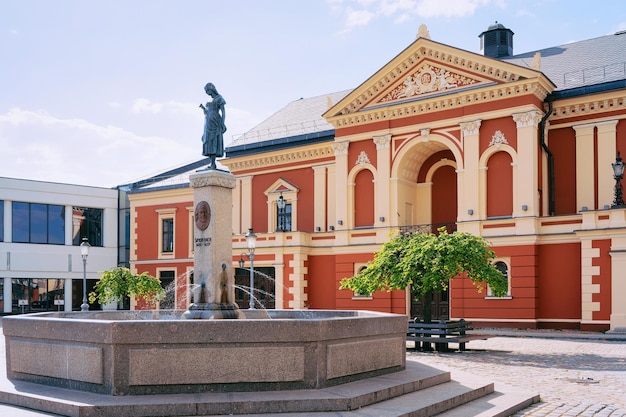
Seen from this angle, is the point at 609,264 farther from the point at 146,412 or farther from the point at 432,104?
the point at 146,412

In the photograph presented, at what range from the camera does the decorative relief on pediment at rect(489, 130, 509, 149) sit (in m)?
27.5

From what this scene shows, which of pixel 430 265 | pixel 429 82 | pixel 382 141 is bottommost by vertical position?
pixel 430 265

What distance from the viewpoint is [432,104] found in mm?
29344

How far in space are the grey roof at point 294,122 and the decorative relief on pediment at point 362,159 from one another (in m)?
3.65

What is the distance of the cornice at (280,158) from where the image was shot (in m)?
34.2

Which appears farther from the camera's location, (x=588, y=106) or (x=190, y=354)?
(x=588, y=106)

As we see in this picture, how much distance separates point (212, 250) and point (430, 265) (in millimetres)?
8252

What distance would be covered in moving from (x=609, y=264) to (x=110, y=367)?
20481mm

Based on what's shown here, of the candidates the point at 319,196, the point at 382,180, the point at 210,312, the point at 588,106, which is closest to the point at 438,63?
the point at 382,180

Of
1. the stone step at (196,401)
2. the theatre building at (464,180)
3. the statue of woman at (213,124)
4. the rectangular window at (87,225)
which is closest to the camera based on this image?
the stone step at (196,401)

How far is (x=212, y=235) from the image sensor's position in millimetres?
12352

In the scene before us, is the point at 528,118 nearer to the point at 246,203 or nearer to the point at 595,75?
the point at 595,75

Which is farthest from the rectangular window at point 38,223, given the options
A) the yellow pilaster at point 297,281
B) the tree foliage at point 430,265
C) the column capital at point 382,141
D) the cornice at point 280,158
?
the tree foliage at point 430,265

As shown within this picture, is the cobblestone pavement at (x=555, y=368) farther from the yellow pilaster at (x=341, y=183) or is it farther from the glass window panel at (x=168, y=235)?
the glass window panel at (x=168, y=235)
